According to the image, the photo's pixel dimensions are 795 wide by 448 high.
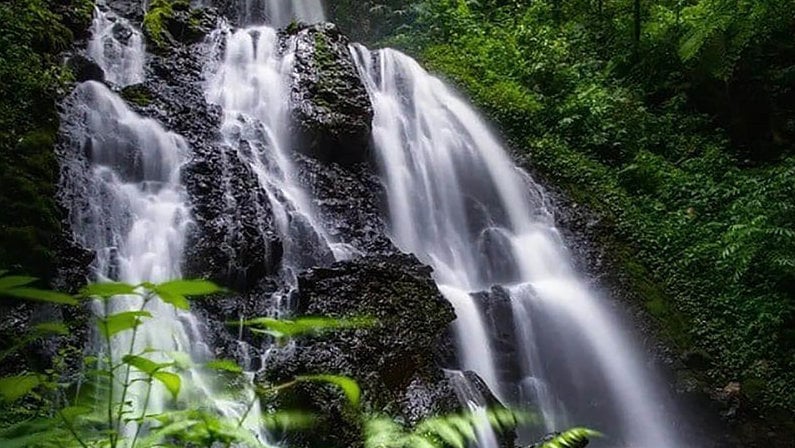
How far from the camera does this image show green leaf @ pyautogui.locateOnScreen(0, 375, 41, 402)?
3.73 ft

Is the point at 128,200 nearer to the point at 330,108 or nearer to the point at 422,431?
the point at 330,108

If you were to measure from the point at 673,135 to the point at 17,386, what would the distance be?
11.8m

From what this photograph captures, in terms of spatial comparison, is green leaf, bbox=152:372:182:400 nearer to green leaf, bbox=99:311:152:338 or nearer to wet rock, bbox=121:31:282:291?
green leaf, bbox=99:311:152:338

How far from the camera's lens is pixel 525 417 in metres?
1.81

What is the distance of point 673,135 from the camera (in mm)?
11375

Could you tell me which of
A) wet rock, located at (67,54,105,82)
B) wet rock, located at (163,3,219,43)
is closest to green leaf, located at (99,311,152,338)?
wet rock, located at (67,54,105,82)

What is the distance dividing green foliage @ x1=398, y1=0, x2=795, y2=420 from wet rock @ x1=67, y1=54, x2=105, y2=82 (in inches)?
256

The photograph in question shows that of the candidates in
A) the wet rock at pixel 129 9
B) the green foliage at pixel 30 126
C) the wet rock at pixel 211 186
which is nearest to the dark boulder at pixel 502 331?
the wet rock at pixel 211 186

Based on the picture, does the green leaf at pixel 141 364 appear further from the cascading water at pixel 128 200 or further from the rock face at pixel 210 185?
the rock face at pixel 210 185

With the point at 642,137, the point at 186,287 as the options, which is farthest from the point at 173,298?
the point at 642,137

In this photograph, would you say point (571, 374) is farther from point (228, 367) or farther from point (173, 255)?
point (228, 367)

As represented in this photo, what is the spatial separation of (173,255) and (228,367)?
5.90 metres

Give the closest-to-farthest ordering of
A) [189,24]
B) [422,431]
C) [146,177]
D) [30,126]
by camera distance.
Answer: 1. [422,431]
2. [30,126]
3. [146,177]
4. [189,24]

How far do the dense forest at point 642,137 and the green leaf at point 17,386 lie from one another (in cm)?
384
